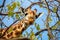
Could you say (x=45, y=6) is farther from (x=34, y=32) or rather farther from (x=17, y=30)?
(x=17, y=30)

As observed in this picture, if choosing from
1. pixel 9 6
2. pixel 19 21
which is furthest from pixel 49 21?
pixel 9 6

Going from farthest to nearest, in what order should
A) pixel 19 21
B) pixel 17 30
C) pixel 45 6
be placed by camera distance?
pixel 45 6
pixel 19 21
pixel 17 30

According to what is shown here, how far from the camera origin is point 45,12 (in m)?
2.26

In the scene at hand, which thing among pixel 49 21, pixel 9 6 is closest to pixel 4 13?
pixel 9 6

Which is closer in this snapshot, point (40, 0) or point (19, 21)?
point (19, 21)

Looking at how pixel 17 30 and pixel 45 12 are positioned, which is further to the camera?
pixel 45 12

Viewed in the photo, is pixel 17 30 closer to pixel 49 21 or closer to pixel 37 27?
pixel 37 27

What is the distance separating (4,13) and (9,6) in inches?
4.6

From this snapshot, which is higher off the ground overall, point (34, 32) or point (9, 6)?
point (9, 6)

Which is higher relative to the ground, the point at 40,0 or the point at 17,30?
the point at 40,0

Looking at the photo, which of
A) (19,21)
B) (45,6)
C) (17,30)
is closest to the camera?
(17,30)

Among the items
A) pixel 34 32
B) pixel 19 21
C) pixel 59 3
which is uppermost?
pixel 59 3

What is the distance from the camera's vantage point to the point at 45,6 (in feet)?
7.55

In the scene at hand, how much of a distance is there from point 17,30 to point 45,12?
517 millimetres
